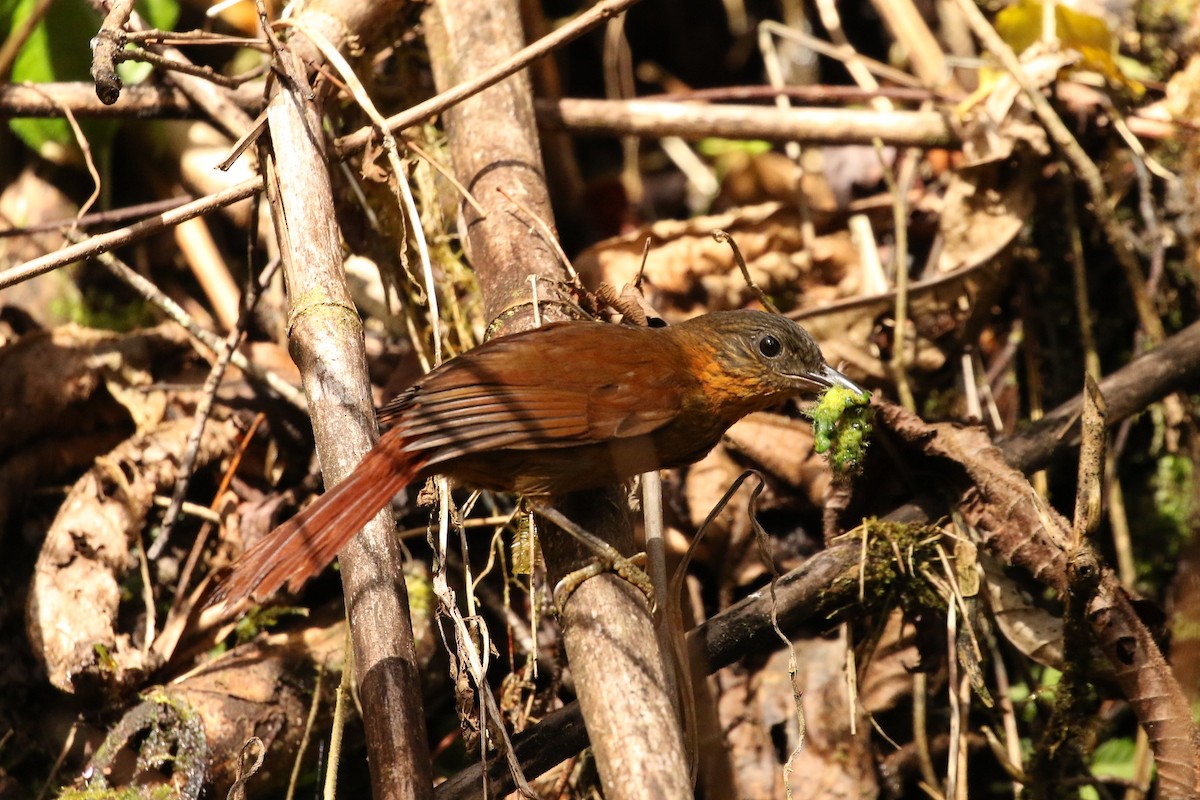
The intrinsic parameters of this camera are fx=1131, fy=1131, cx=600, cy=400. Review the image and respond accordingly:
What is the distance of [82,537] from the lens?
10.7ft

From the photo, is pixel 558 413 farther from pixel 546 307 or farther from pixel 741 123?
pixel 741 123

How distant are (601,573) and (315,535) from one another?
0.62m

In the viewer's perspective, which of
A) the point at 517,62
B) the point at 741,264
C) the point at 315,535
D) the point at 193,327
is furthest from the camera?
the point at 193,327

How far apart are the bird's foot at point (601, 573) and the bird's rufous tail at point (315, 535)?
1.37ft

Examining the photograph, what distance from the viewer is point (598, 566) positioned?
98.8 inches

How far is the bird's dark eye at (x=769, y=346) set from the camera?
3111 mm

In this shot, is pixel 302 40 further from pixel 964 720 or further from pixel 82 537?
pixel 964 720

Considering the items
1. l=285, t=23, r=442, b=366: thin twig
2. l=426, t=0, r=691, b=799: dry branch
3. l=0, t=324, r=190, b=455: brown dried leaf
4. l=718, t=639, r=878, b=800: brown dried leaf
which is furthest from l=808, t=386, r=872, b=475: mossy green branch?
l=0, t=324, r=190, b=455: brown dried leaf

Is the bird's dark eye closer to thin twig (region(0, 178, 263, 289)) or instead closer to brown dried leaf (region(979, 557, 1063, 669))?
brown dried leaf (region(979, 557, 1063, 669))

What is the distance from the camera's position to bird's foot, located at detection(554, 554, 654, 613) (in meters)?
2.49

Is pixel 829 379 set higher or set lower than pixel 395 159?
lower

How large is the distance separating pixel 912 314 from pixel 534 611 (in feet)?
6.00

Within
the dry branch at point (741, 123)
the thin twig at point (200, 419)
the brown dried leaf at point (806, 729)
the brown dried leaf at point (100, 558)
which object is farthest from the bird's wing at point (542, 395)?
Result: the dry branch at point (741, 123)

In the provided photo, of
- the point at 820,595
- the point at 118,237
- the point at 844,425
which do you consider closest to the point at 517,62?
the point at 118,237
